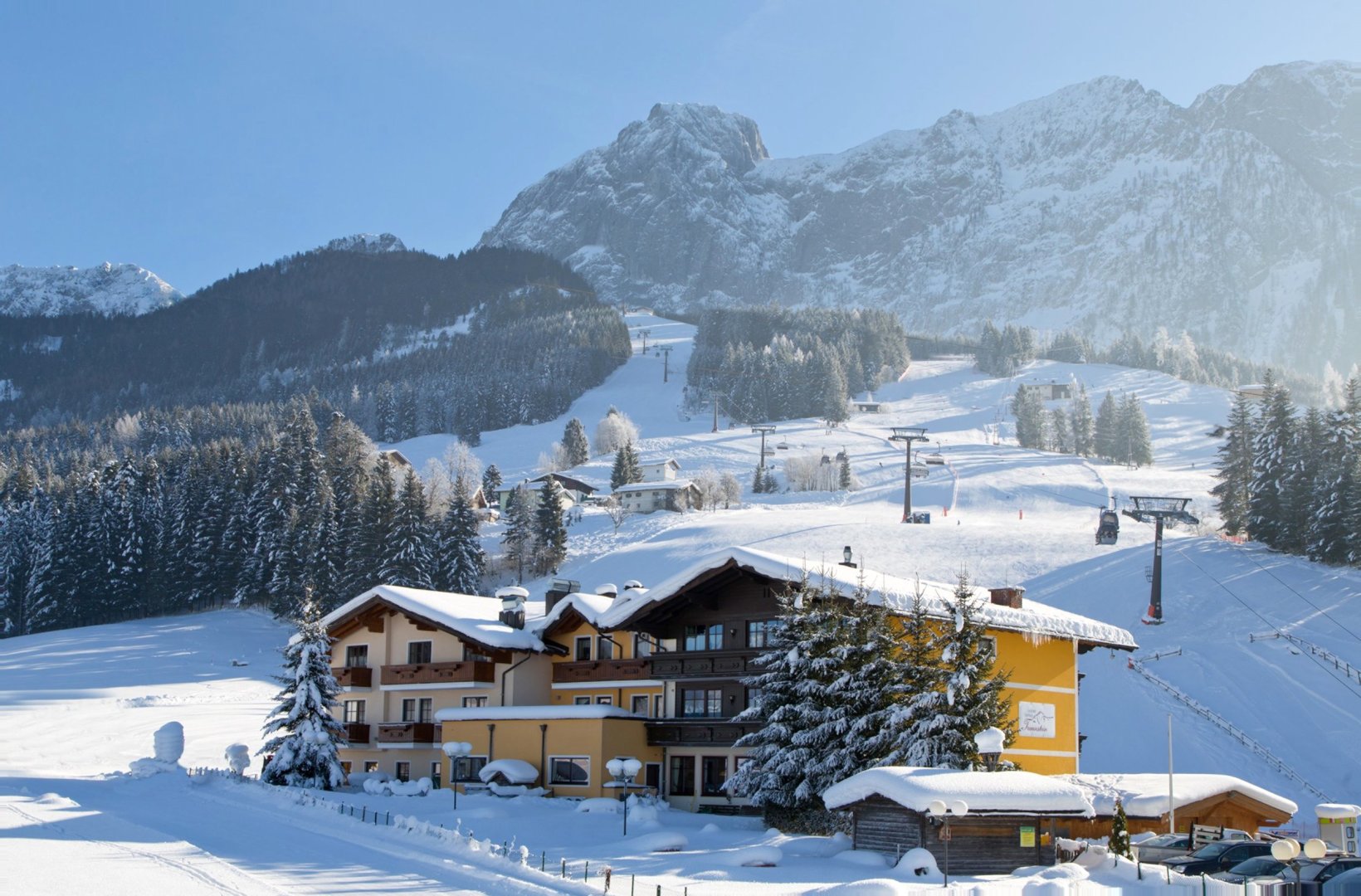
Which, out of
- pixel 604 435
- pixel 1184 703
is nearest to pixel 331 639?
pixel 1184 703

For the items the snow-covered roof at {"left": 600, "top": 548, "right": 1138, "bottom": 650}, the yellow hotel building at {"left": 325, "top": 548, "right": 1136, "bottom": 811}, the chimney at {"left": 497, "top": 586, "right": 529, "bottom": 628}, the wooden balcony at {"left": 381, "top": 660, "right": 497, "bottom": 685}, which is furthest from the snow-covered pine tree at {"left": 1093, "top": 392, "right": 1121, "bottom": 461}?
the wooden balcony at {"left": 381, "top": 660, "right": 497, "bottom": 685}

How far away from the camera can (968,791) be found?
1026 inches

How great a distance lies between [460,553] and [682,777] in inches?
2037

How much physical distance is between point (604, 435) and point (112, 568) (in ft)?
296

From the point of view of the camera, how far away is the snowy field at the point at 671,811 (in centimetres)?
2444

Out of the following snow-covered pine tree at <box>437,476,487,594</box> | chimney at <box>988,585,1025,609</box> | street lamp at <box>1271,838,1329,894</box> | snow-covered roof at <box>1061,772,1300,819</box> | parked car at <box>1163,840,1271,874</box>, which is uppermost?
snow-covered pine tree at <box>437,476,487,594</box>

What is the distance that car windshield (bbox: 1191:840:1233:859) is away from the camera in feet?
91.5

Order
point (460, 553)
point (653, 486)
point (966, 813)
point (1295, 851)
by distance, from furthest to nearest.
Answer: point (653, 486), point (460, 553), point (966, 813), point (1295, 851)

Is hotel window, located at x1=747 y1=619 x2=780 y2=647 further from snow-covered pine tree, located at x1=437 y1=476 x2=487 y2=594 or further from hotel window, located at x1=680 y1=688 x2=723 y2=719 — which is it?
snow-covered pine tree, located at x1=437 y1=476 x2=487 y2=594

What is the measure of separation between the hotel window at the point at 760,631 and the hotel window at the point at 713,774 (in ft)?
12.1

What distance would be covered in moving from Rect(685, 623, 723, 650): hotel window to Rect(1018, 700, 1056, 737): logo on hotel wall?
9492 millimetres

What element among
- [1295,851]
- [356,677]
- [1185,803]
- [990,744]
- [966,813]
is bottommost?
[1185,803]

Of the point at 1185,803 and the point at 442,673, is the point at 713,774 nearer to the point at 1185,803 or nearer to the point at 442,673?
the point at 442,673

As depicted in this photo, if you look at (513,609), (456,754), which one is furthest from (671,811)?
(513,609)
